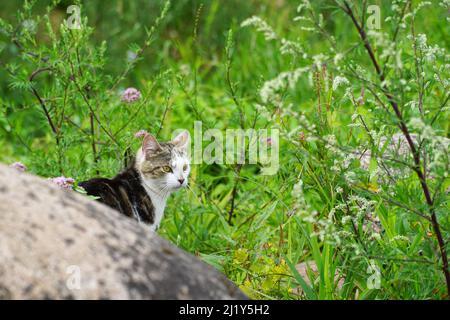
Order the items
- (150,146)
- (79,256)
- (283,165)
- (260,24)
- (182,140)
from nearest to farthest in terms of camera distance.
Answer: (79,256) < (260,24) < (283,165) < (150,146) < (182,140)

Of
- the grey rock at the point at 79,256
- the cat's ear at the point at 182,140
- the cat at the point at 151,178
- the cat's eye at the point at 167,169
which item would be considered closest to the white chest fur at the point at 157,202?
the cat at the point at 151,178

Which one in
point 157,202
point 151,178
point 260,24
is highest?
point 260,24

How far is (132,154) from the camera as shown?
176 inches

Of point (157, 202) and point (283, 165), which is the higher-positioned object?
point (283, 165)

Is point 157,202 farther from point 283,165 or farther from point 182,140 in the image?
point 283,165

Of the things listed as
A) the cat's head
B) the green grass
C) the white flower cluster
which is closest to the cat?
the cat's head

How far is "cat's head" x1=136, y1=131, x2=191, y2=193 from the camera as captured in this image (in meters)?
4.25

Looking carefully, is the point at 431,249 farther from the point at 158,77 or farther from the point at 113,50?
the point at 113,50

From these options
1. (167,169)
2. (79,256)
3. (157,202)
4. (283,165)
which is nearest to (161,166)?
(167,169)

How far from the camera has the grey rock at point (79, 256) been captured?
2436 millimetres

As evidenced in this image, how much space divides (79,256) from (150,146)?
5.85 ft

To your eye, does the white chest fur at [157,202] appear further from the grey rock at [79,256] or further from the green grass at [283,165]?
the grey rock at [79,256]

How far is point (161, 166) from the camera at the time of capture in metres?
4.27

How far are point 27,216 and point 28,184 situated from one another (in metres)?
0.16
